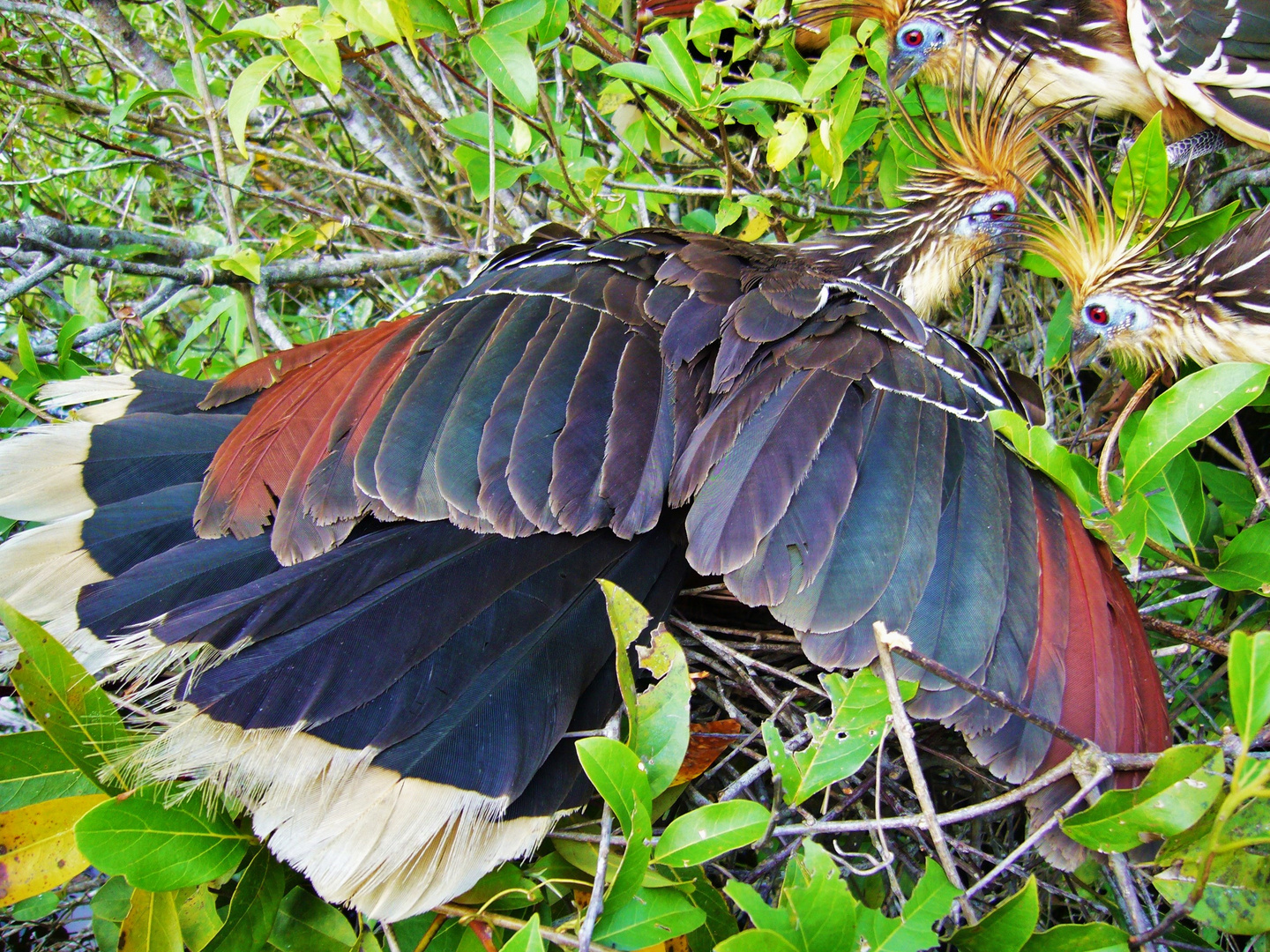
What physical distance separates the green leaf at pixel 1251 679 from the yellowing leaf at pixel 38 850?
1.36 m

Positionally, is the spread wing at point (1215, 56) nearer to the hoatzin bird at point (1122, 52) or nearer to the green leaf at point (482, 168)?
the hoatzin bird at point (1122, 52)

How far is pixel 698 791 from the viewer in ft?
5.11

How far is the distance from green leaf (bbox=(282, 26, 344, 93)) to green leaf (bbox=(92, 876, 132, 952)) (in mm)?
1339

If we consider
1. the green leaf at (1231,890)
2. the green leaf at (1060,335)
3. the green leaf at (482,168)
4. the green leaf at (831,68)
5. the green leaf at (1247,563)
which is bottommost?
the green leaf at (1247,563)

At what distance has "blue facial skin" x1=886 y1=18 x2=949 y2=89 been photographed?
253cm

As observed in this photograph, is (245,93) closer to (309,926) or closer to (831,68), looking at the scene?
(831,68)

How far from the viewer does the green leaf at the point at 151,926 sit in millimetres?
1186

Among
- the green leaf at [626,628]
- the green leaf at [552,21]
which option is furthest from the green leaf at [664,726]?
the green leaf at [552,21]

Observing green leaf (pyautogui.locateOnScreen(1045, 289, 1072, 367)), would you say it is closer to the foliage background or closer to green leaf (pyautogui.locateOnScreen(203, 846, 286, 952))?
the foliage background

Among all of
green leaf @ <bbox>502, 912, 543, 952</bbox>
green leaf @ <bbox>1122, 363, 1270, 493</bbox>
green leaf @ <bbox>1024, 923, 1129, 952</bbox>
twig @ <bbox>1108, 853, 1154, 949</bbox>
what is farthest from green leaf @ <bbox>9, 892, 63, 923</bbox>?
green leaf @ <bbox>1122, 363, 1270, 493</bbox>

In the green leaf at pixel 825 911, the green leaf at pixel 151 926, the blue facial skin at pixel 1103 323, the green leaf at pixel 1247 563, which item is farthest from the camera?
the blue facial skin at pixel 1103 323

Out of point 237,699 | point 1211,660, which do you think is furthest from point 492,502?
point 1211,660

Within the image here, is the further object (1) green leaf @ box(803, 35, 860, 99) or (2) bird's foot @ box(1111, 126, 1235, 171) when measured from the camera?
(2) bird's foot @ box(1111, 126, 1235, 171)

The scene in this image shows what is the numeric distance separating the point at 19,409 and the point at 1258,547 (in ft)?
7.95
